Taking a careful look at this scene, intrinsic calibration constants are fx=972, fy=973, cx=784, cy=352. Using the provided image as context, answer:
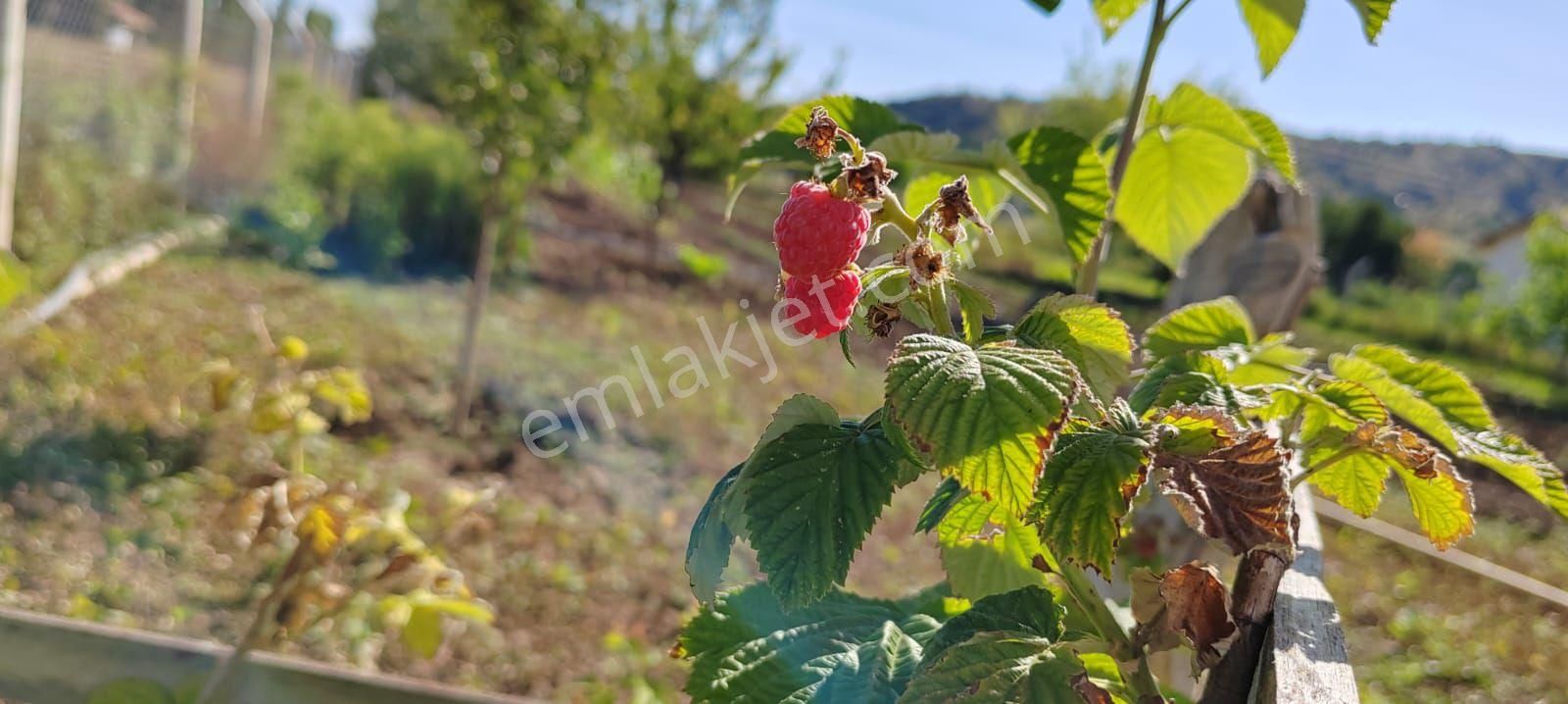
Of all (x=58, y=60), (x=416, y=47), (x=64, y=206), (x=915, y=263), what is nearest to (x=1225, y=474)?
(x=915, y=263)

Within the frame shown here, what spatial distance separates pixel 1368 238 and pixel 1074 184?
26156 mm

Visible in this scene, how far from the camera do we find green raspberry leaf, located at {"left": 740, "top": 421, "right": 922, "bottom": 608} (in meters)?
0.59

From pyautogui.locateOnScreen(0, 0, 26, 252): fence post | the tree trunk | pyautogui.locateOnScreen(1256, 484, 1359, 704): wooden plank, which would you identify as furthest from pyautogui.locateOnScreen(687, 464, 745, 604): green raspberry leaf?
pyautogui.locateOnScreen(0, 0, 26, 252): fence post

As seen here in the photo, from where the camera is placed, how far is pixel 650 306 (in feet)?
24.9

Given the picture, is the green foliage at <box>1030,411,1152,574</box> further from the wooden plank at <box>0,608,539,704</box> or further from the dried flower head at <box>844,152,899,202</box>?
the wooden plank at <box>0,608,539,704</box>

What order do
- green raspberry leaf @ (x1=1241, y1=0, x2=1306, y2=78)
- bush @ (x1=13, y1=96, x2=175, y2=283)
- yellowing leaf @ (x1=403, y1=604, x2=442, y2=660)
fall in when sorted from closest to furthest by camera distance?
green raspberry leaf @ (x1=1241, y1=0, x2=1306, y2=78)
yellowing leaf @ (x1=403, y1=604, x2=442, y2=660)
bush @ (x1=13, y1=96, x2=175, y2=283)

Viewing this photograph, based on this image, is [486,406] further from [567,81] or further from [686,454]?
[567,81]

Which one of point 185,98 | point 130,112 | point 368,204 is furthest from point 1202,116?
point 185,98

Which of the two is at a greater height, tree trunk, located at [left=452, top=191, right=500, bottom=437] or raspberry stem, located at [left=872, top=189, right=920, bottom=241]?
raspberry stem, located at [left=872, top=189, right=920, bottom=241]

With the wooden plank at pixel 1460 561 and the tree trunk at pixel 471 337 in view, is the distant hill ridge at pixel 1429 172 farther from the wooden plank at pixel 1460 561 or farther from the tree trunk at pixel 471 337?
the wooden plank at pixel 1460 561

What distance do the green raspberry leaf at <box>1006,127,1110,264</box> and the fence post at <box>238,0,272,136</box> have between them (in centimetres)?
920

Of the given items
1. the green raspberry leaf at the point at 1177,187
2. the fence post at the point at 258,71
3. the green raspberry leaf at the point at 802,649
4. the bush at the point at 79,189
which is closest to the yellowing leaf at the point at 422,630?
the green raspberry leaf at the point at 802,649

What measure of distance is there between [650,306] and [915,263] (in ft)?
23.3

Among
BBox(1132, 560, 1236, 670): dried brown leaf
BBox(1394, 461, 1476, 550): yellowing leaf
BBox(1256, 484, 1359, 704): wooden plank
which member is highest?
BBox(1394, 461, 1476, 550): yellowing leaf
